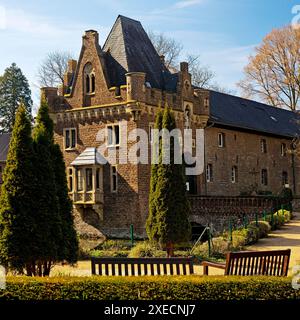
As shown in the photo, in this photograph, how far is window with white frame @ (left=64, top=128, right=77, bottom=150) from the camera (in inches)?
1204

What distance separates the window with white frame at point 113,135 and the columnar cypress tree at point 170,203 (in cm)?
760

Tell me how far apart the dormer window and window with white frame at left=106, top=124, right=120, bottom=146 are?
2495 millimetres

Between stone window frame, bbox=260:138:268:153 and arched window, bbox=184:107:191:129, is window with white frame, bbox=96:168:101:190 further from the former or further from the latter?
stone window frame, bbox=260:138:268:153

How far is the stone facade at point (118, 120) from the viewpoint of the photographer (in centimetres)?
2797

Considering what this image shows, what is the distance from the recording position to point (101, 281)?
29.8ft

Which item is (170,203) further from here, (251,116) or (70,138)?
(251,116)

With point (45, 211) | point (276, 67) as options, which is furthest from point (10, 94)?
point (45, 211)

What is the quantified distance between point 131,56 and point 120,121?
4.17 metres

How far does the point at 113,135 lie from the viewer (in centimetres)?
2877

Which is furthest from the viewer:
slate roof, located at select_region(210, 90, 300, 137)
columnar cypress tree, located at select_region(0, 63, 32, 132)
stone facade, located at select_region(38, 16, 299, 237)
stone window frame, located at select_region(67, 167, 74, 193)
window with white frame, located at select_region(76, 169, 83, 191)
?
columnar cypress tree, located at select_region(0, 63, 32, 132)

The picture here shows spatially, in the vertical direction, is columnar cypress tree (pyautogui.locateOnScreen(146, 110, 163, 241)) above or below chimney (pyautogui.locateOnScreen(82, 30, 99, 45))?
below

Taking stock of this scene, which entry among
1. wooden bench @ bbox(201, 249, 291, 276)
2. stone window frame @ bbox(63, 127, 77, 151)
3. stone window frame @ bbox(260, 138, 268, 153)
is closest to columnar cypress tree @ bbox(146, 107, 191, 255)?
wooden bench @ bbox(201, 249, 291, 276)
